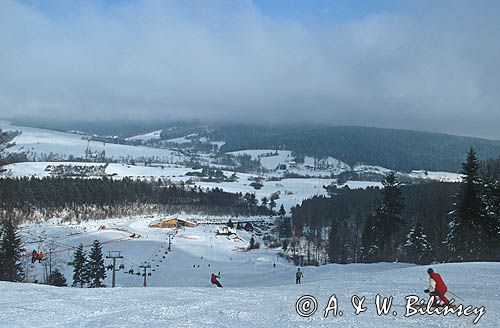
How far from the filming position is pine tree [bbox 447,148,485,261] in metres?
31.5

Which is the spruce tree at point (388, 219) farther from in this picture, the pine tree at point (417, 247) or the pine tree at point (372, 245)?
the pine tree at point (417, 247)

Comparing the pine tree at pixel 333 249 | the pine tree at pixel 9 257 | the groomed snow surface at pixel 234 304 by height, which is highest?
the groomed snow surface at pixel 234 304

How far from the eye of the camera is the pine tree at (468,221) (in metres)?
31.5

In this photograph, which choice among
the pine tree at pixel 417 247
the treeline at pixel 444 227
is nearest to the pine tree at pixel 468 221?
the treeline at pixel 444 227

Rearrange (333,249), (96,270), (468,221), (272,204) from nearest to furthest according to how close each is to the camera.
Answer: (468,221), (96,270), (333,249), (272,204)

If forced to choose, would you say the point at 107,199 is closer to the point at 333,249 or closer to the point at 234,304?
the point at 333,249

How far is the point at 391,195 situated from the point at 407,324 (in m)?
31.4

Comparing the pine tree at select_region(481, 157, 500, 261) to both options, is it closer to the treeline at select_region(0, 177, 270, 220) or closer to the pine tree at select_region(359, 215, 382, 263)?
the pine tree at select_region(359, 215, 382, 263)

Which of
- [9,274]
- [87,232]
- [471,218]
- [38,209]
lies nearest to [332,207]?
[87,232]

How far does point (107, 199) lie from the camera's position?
10831 centimetres

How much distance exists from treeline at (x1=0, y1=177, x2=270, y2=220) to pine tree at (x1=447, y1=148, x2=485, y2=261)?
6624cm

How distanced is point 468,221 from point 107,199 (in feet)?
303

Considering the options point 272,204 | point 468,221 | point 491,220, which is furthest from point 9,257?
point 272,204

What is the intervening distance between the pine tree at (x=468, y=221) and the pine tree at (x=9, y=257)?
33.4 metres
